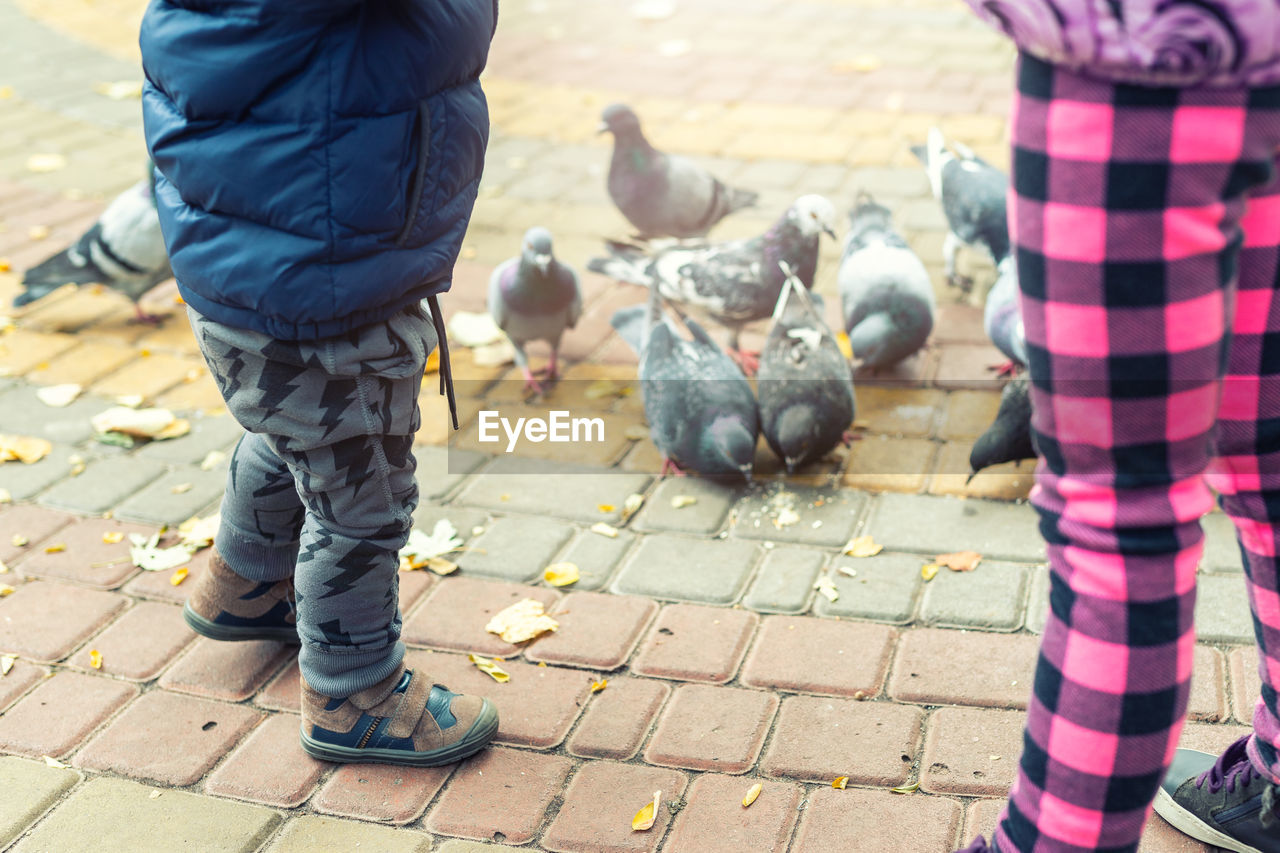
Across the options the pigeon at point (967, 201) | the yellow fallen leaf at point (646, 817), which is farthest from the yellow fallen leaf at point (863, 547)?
the pigeon at point (967, 201)

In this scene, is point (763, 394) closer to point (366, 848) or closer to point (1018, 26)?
point (366, 848)

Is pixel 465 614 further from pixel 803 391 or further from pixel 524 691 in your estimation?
pixel 803 391

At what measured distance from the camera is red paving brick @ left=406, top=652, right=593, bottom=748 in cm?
219

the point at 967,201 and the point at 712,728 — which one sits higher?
the point at 967,201

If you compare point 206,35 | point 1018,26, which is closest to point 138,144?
point 206,35

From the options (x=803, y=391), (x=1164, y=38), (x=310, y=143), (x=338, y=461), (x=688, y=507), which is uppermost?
(x=1164, y=38)

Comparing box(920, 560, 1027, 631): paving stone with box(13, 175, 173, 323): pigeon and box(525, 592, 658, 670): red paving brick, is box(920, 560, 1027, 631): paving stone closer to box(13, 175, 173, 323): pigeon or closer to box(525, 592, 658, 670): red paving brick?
box(525, 592, 658, 670): red paving brick

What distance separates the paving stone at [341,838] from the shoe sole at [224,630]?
490mm

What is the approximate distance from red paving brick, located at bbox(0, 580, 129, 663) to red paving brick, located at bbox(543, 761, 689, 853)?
1.17 meters

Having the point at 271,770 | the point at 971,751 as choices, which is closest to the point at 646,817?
the point at 971,751

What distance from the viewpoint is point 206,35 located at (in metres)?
1.63

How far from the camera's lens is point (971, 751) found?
6.74 feet

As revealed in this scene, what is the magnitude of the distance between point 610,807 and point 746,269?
6.40ft

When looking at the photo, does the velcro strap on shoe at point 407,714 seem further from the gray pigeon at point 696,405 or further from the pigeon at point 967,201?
the pigeon at point 967,201
